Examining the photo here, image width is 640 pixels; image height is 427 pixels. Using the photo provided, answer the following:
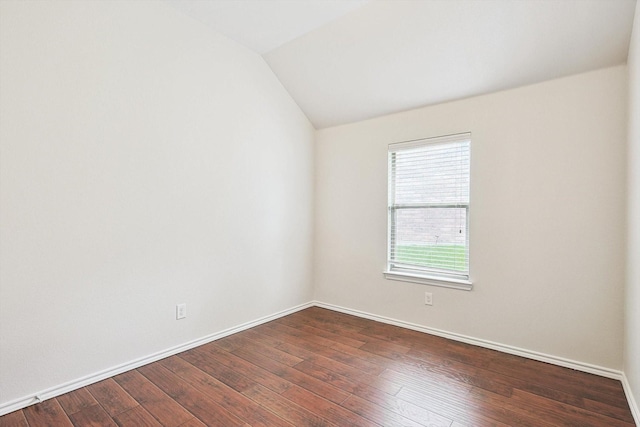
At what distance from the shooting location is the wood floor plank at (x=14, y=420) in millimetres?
1748

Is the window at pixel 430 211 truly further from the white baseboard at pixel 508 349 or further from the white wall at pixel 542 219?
the white baseboard at pixel 508 349

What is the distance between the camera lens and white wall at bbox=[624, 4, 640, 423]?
6.01ft

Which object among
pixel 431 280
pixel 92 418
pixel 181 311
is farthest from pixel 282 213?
pixel 92 418

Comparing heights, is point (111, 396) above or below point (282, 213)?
below

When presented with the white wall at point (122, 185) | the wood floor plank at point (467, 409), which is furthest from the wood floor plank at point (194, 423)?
the wood floor plank at point (467, 409)

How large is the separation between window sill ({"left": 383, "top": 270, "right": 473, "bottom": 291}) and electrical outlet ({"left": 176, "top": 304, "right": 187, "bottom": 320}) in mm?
1982

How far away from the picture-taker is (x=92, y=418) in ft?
5.94

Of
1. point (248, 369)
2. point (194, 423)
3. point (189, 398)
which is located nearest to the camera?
point (194, 423)

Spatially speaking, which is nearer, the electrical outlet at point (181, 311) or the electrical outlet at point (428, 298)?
the electrical outlet at point (181, 311)

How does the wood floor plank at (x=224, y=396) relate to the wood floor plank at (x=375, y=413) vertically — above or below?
below

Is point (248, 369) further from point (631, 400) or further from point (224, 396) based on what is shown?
point (631, 400)

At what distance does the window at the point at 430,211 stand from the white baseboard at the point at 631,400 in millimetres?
1118

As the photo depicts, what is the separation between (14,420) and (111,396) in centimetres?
45

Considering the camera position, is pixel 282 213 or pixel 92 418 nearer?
pixel 92 418
